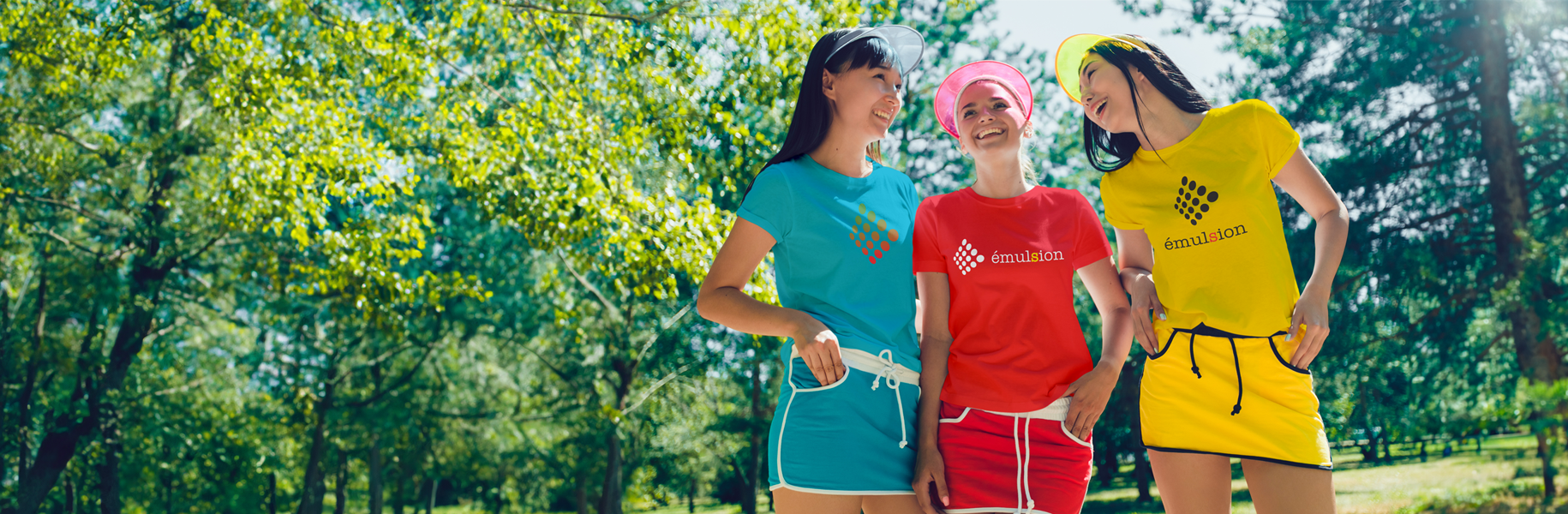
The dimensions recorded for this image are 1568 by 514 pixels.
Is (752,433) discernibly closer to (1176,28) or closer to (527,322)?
(527,322)

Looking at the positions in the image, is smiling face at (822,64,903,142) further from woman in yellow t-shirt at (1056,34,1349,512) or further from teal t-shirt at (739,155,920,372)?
woman in yellow t-shirt at (1056,34,1349,512)

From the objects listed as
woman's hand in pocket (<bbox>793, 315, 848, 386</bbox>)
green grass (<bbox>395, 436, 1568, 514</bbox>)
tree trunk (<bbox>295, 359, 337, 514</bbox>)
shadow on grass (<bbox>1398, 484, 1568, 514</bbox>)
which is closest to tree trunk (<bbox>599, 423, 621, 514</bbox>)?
tree trunk (<bbox>295, 359, 337, 514</bbox>)

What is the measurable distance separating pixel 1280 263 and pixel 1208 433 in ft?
1.43

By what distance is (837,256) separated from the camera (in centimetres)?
209

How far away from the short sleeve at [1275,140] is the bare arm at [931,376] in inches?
33.0

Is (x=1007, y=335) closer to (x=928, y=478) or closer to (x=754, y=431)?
(x=928, y=478)

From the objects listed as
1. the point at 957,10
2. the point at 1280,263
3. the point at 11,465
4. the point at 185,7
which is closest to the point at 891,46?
the point at 1280,263

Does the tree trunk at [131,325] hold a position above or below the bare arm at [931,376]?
above

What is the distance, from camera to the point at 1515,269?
36.9ft

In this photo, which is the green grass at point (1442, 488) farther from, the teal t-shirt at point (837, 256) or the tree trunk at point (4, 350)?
the tree trunk at point (4, 350)

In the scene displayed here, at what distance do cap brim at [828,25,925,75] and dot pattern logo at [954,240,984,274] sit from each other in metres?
0.48

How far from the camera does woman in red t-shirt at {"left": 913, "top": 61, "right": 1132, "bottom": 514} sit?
2141 mm

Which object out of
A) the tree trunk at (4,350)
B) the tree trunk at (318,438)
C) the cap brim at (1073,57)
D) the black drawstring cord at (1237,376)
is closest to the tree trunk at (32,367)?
the tree trunk at (4,350)

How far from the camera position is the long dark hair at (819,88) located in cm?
227
